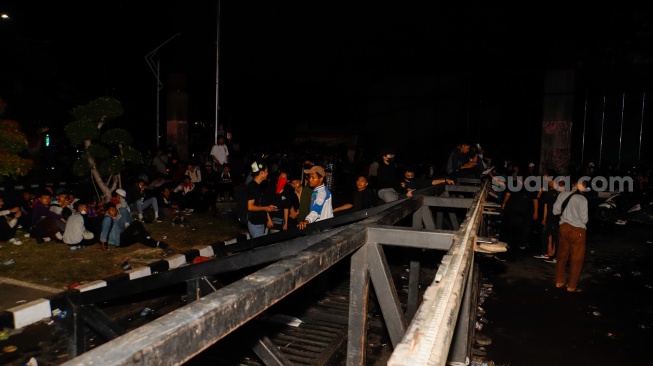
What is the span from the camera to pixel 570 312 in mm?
6168

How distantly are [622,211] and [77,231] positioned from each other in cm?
1452

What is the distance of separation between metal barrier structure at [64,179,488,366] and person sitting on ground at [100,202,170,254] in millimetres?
6055

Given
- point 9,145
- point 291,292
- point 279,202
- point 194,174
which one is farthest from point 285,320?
point 194,174

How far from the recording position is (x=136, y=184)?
419 inches

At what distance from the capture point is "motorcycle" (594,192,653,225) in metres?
13.0

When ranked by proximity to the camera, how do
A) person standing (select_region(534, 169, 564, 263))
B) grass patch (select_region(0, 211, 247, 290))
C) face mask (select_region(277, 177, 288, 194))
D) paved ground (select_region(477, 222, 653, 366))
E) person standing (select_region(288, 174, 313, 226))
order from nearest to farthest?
1. paved ground (select_region(477, 222, 653, 366))
2. grass patch (select_region(0, 211, 247, 290))
3. person standing (select_region(288, 174, 313, 226))
4. face mask (select_region(277, 177, 288, 194))
5. person standing (select_region(534, 169, 564, 263))

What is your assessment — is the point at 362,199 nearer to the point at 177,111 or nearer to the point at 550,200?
the point at 550,200

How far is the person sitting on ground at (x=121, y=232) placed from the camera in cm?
801

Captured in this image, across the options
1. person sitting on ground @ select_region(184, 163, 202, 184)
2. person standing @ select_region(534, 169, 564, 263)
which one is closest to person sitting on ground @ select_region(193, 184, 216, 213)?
person sitting on ground @ select_region(184, 163, 202, 184)

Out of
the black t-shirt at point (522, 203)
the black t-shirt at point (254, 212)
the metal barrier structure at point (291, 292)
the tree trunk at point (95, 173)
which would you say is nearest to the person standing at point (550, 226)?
the black t-shirt at point (522, 203)

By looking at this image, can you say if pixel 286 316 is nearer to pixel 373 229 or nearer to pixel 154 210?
pixel 373 229

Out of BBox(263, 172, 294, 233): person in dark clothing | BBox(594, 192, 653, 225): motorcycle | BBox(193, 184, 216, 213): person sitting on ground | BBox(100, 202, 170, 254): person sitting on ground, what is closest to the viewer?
BBox(263, 172, 294, 233): person in dark clothing

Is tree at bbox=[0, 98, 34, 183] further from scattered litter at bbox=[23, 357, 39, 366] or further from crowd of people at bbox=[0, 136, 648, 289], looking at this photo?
scattered litter at bbox=[23, 357, 39, 366]

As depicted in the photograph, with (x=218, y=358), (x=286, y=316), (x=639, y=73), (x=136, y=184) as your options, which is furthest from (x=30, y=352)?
(x=639, y=73)
